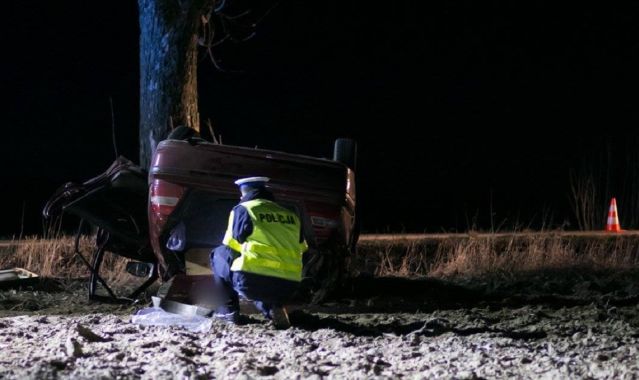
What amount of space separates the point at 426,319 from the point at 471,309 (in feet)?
3.21

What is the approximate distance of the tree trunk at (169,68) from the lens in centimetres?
1173

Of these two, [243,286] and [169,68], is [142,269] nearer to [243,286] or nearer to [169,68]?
[243,286]

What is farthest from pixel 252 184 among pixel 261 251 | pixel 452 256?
pixel 452 256

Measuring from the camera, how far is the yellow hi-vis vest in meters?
7.52

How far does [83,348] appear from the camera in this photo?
6.61 m

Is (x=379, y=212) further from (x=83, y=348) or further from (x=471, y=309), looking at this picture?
(x=83, y=348)

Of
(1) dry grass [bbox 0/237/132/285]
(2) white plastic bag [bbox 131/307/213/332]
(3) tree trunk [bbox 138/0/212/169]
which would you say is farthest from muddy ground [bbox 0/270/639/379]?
(3) tree trunk [bbox 138/0/212/169]

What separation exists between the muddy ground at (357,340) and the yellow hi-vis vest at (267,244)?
49cm

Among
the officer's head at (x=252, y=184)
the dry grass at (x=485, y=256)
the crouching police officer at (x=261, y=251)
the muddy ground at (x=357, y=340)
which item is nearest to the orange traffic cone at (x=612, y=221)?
the dry grass at (x=485, y=256)

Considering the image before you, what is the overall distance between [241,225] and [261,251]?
271mm

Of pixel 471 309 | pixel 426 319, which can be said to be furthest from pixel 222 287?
pixel 471 309

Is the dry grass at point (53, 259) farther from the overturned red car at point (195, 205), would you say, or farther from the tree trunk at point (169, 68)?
the overturned red car at point (195, 205)

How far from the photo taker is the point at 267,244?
757cm

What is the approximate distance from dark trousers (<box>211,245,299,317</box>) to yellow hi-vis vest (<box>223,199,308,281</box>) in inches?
2.3
